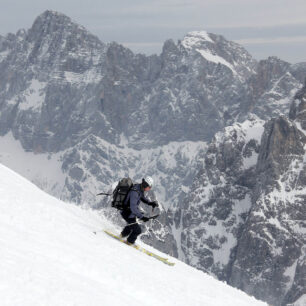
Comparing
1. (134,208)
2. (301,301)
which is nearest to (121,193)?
(134,208)

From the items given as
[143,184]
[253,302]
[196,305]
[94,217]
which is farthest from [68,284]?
[94,217]

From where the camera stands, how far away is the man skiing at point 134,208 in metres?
16.6

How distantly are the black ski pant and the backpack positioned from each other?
11.8 inches

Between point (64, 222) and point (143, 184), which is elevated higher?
point (143, 184)

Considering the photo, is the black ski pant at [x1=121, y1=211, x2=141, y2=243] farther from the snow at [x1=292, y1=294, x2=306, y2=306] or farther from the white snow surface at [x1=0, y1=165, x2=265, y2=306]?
the snow at [x1=292, y1=294, x2=306, y2=306]

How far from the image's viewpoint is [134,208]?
655 inches

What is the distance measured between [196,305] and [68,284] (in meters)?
4.13

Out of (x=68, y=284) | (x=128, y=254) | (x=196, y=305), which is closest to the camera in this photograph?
(x=68, y=284)

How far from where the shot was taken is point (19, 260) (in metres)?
10.4

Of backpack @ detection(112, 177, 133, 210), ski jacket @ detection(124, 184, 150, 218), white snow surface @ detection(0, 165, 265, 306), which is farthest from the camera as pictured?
backpack @ detection(112, 177, 133, 210)

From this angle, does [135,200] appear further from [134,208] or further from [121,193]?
Answer: [121,193]

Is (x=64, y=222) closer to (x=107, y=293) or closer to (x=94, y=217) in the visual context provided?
(x=94, y=217)

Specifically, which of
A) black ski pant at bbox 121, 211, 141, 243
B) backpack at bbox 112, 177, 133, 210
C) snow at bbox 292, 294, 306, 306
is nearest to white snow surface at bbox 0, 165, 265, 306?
black ski pant at bbox 121, 211, 141, 243

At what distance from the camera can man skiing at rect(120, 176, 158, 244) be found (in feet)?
54.6
